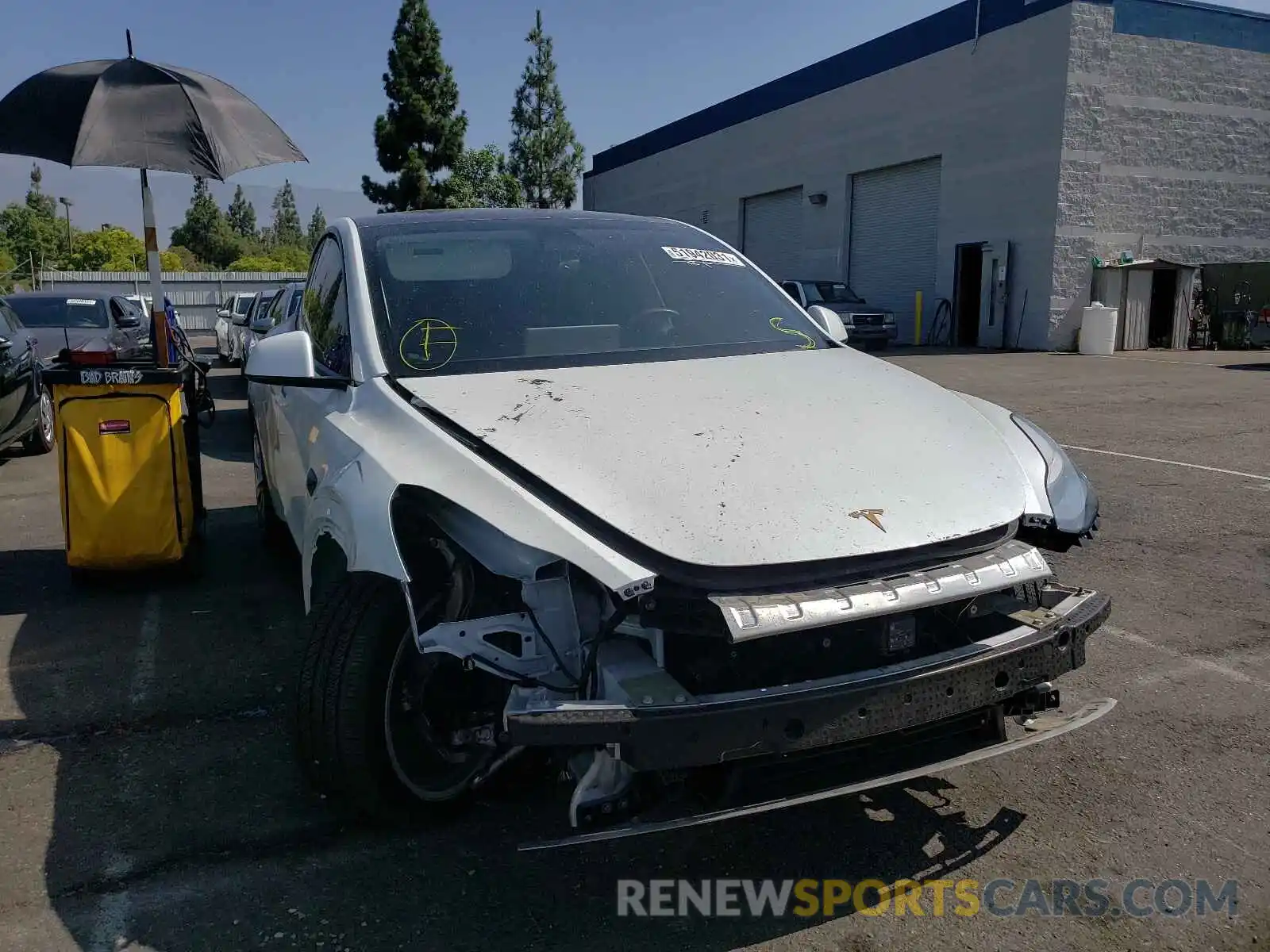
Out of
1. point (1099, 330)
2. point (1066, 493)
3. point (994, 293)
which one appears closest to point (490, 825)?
point (1066, 493)

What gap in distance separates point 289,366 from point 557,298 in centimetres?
95

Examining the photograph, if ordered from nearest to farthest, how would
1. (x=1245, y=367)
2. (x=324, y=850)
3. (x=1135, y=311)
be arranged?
(x=324, y=850) → (x=1245, y=367) → (x=1135, y=311)

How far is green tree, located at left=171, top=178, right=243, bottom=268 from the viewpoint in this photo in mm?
→ 76500

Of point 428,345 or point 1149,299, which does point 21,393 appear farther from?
point 1149,299

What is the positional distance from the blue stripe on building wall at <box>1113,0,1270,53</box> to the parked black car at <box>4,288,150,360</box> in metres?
20.9

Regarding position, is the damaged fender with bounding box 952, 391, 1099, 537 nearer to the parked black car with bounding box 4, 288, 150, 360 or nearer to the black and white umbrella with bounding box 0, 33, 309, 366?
the black and white umbrella with bounding box 0, 33, 309, 366

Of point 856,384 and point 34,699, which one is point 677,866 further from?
point 34,699

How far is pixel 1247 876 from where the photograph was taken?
2.75 meters

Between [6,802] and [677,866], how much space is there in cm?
205

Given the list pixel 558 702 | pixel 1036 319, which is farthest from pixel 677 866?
pixel 1036 319

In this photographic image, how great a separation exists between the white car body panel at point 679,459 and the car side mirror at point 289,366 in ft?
0.31

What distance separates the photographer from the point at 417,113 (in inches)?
1626

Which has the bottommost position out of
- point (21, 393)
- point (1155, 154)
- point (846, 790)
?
point (846, 790)

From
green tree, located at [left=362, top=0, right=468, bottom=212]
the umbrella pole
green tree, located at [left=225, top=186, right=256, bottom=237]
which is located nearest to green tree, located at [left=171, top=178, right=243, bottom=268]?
green tree, located at [left=225, top=186, right=256, bottom=237]
